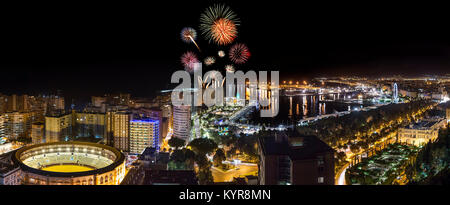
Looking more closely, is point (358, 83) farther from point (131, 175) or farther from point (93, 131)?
point (131, 175)

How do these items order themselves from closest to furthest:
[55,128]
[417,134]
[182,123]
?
[417,134], [55,128], [182,123]

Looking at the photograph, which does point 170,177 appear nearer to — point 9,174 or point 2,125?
point 9,174

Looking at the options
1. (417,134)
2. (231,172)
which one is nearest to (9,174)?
(231,172)

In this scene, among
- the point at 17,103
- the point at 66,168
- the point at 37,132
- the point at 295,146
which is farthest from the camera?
the point at 17,103

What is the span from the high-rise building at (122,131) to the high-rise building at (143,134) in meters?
0.15

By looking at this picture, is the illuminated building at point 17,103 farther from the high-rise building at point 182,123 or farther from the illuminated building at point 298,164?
the illuminated building at point 298,164

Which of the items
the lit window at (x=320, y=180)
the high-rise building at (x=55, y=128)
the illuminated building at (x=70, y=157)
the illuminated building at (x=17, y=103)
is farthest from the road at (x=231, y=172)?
the illuminated building at (x=17, y=103)

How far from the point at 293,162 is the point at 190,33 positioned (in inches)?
70.5

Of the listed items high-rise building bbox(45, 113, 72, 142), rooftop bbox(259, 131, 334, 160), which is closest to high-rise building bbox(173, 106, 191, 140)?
high-rise building bbox(45, 113, 72, 142)

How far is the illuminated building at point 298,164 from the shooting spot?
9.30 feet

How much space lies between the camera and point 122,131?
7.48 meters

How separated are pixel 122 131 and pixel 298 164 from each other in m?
5.51

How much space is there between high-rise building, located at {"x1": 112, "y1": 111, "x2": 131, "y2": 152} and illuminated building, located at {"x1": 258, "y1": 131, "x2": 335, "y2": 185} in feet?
16.6

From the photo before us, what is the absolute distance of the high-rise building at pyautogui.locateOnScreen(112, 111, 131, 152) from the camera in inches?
293
